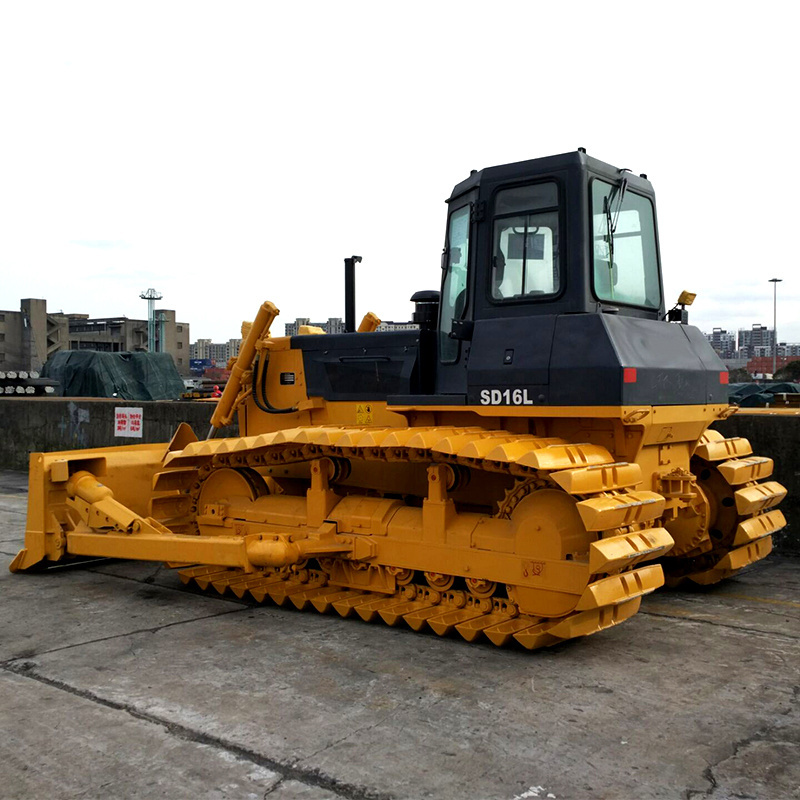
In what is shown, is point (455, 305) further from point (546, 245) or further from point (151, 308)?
point (151, 308)

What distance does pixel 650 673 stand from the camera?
511cm

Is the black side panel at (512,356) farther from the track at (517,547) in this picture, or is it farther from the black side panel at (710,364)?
the black side panel at (710,364)

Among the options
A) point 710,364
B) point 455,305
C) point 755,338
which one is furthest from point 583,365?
point 755,338

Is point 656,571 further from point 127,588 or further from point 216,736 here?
point 127,588

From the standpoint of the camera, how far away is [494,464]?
554 cm

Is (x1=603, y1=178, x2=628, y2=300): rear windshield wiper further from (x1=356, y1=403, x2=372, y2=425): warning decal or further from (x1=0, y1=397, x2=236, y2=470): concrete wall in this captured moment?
(x1=0, y1=397, x2=236, y2=470): concrete wall

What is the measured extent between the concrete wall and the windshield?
8.84 metres

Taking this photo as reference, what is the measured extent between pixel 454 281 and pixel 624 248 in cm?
123

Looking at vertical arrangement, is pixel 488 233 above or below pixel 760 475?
above

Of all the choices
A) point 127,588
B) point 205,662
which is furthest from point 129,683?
point 127,588

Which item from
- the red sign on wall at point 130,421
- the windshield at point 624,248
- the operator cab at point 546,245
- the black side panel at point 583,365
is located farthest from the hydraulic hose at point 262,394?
the red sign on wall at point 130,421

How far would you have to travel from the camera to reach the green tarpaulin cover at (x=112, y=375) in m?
30.8

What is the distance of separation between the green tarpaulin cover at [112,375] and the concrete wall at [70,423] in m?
13.3

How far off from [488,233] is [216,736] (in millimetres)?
3710
